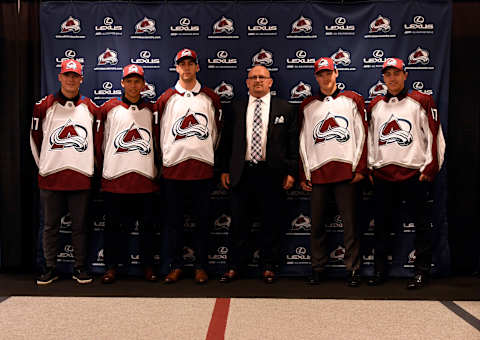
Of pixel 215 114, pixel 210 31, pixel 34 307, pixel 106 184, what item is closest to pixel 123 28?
pixel 210 31

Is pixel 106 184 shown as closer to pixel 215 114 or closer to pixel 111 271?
pixel 111 271

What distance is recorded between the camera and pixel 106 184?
3398 millimetres

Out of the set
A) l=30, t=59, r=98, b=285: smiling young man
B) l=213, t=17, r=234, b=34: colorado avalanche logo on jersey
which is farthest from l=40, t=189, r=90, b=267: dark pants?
l=213, t=17, r=234, b=34: colorado avalanche logo on jersey

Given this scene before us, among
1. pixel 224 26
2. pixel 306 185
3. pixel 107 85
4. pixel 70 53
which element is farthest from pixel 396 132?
pixel 70 53

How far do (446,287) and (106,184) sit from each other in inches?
107

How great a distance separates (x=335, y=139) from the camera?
335 centimetres

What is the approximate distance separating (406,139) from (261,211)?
4.04ft

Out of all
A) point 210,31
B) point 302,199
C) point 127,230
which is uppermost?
point 210,31

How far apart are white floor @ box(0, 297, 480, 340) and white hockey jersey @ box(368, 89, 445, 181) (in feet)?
3.19

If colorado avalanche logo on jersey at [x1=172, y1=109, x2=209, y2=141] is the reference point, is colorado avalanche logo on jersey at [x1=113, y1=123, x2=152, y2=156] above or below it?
below

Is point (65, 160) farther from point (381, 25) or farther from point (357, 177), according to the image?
point (381, 25)

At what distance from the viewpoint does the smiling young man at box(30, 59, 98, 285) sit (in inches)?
133

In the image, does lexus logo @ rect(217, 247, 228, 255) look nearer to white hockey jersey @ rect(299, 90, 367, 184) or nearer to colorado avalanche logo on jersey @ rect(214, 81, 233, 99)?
white hockey jersey @ rect(299, 90, 367, 184)

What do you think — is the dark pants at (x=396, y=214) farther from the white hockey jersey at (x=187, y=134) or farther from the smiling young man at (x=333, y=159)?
the white hockey jersey at (x=187, y=134)
